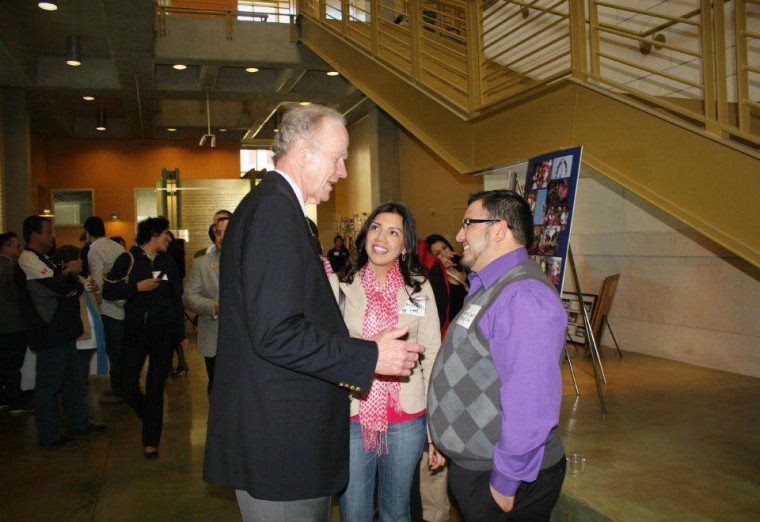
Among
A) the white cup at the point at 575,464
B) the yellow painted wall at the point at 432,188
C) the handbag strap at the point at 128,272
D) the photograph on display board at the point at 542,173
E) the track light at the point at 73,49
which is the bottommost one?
the white cup at the point at 575,464

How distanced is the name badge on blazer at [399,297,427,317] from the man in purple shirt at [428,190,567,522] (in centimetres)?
54

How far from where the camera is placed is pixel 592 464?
3.67 metres

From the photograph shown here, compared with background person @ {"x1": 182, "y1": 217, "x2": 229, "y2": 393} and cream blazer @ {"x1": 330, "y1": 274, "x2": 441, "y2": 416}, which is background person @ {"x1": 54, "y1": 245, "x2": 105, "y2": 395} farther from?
cream blazer @ {"x1": 330, "y1": 274, "x2": 441, "y2": 416}

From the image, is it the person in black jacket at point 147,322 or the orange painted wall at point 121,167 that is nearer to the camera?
the person in black jacket at point 147,322

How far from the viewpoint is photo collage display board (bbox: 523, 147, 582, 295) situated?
4.25 meters

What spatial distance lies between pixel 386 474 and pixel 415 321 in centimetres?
60

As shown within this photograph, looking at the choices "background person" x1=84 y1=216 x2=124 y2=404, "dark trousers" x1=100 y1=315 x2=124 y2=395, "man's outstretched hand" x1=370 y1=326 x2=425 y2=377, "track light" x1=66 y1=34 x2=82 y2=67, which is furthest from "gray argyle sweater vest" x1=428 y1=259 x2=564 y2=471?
"track light" x1=66 y1=34 x2=82 y2=67

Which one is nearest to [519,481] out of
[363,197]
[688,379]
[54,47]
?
[688,379]

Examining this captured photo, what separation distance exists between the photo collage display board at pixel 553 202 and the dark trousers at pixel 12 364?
472 cm

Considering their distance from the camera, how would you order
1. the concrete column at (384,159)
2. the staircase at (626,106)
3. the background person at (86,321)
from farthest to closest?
the concrete column at (384,159) → the background person at (86,321) → the staircase at (626,106)

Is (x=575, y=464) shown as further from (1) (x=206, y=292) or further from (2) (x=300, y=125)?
(1) (x=206, y=292)

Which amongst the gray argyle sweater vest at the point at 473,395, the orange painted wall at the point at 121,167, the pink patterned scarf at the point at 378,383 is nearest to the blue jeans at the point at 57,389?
the pink patterned scarf at the point at 378,383

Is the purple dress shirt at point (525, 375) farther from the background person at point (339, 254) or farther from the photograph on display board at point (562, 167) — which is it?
the background person at point (339, 254)

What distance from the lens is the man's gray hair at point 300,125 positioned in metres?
1.63
